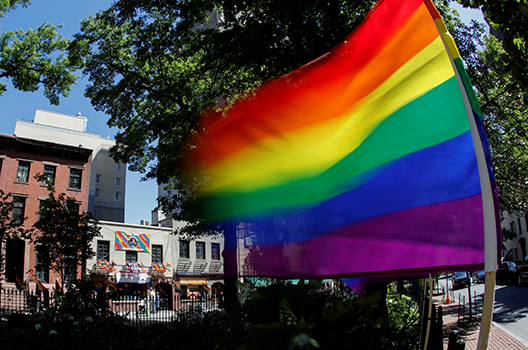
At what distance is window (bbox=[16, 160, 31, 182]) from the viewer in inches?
1393

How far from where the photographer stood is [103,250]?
36.5 m

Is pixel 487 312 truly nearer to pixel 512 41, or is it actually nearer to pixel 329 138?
pixel 329 138

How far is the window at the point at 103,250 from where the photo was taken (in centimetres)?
3603

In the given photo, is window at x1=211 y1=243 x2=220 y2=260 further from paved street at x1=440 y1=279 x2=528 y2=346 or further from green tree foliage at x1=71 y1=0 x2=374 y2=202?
paved street at x1=440 y1=279 x2=528 y2=346

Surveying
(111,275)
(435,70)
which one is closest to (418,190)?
(435,70)

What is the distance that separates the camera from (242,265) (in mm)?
3484

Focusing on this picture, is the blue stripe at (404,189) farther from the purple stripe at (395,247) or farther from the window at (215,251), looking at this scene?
the window at (215,251)

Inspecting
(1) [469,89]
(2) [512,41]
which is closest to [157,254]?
(2) [512,41]

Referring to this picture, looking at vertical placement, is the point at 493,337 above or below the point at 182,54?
below

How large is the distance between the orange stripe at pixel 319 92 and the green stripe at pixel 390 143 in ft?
1.21

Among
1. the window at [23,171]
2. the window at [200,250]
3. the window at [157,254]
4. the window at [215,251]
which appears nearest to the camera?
the window at [23,171]

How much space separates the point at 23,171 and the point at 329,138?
38.6 meters

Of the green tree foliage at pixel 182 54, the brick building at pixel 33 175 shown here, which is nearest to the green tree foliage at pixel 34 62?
the green tree foliage at pixel 182 54

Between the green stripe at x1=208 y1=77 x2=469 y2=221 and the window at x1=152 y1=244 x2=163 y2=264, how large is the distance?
126ft
